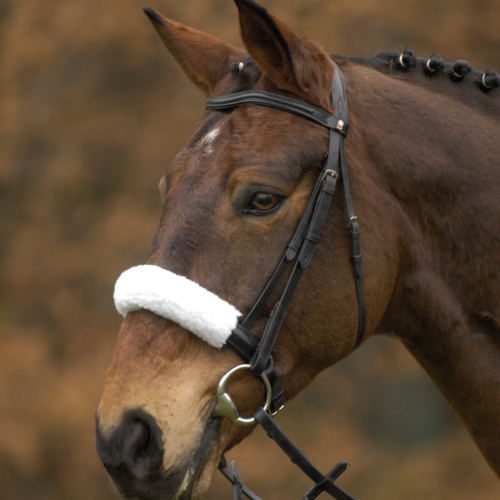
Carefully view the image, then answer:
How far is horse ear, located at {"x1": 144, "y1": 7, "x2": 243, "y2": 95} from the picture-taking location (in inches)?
34.7

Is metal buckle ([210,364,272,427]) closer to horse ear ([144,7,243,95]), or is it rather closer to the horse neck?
the horse neck

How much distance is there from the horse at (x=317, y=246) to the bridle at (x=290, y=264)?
10 millimetres

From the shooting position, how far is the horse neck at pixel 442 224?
81 centimetres

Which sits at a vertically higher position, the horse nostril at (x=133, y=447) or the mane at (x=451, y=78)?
the mane at (x=451, y=78)

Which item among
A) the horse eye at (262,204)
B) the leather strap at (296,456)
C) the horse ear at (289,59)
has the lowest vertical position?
the leather strap at (296,456)

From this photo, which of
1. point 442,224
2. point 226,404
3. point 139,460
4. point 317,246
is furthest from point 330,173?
point 139,460

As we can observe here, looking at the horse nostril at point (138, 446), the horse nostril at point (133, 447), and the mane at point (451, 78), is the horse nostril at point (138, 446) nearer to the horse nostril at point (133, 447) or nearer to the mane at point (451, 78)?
the horse nostril at point (133, 447)

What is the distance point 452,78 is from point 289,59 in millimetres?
338

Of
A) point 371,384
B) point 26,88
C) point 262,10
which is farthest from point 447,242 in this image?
point 26,88

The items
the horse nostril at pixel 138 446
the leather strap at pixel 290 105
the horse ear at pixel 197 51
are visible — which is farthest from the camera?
the horse ear at pixel 197 51

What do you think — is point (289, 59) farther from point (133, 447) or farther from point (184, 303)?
point (133, 447)

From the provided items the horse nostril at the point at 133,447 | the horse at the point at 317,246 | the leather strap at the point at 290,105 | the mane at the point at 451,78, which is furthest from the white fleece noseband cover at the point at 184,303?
the mane at the point at 451,78

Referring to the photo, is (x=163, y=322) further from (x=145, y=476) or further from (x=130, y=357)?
(x=145, y=476)

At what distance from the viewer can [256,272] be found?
0.70 metres
